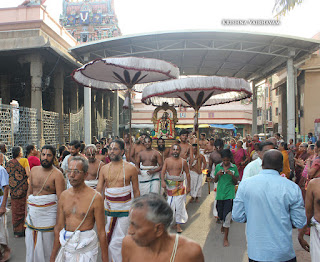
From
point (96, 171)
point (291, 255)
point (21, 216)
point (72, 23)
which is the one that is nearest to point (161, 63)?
point (96, 171)

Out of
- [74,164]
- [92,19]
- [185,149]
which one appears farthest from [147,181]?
[92,19]

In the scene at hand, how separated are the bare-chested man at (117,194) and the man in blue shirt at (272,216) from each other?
1777 mm

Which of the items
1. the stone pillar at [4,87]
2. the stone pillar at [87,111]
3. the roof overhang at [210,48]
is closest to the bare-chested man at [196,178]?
the roof overhang at [210,48]

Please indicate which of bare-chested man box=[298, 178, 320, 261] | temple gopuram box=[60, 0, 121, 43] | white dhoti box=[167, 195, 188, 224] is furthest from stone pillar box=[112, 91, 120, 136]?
temple gopuram box=[60, 0, 121, 43]

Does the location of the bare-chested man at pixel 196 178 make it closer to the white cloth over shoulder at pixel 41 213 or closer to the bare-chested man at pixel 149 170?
the bare-chested man at pixel 149 170

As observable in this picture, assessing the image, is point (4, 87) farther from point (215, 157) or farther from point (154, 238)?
point (154, 238)

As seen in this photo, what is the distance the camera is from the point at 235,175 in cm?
519

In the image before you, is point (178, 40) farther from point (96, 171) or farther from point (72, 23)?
point (72, 23)

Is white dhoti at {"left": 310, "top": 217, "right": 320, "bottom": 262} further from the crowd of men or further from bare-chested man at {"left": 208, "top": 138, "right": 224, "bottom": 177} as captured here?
bare-chested man at {"left": 208, "top": 138, "right": 224, "bottom": 177}

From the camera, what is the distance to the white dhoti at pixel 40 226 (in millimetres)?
3574

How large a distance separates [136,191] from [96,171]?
1.40 meters

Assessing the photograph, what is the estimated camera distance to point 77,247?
2.84 metres

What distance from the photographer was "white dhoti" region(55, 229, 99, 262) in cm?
286

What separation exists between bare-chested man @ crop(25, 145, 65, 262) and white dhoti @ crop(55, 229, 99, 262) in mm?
785
